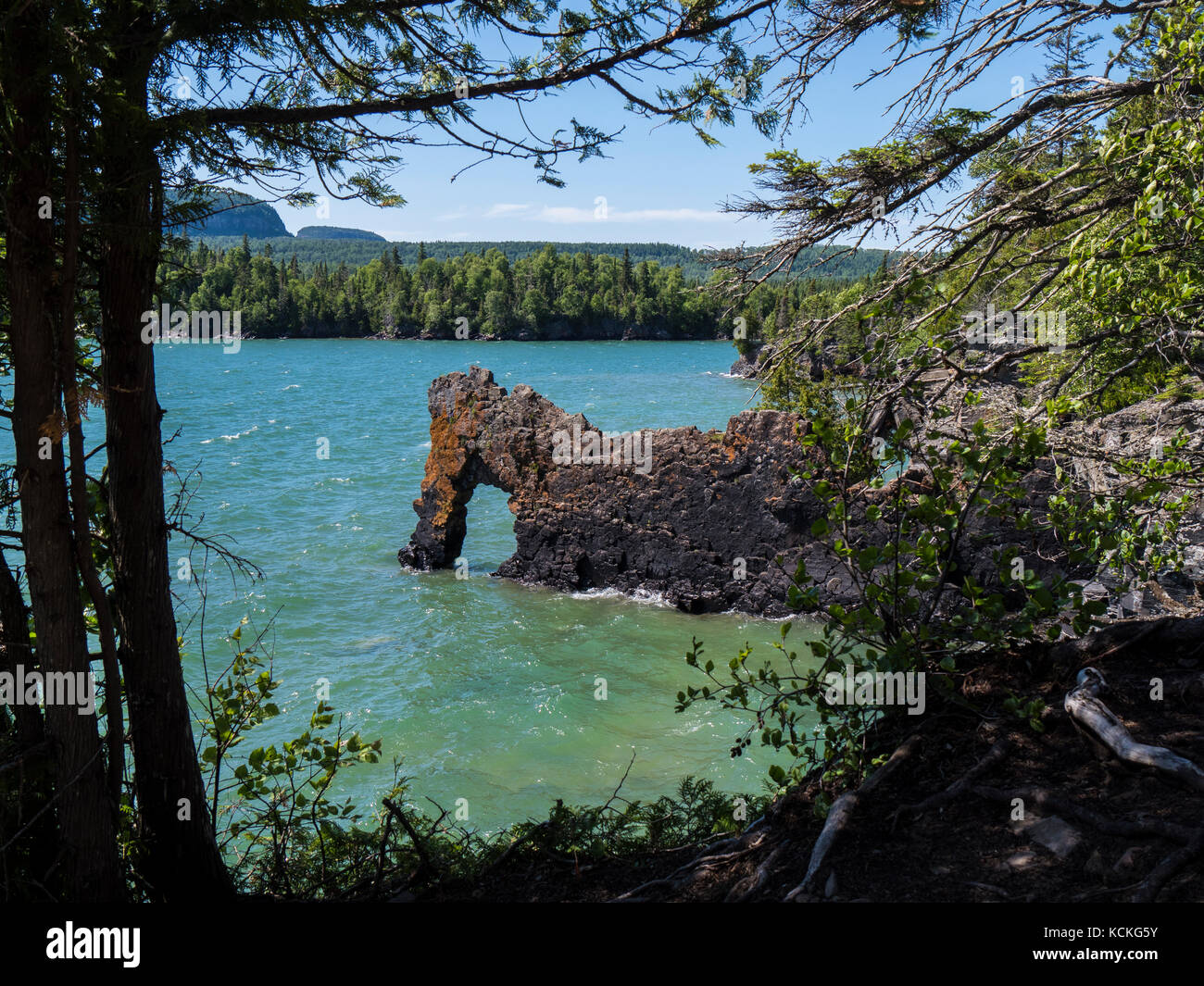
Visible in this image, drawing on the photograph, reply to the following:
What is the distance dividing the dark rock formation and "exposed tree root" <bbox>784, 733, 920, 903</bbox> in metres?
12.5

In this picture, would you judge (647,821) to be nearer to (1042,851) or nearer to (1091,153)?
(1042,851)

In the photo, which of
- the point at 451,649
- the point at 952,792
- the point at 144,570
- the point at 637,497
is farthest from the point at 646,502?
the point at 952,792

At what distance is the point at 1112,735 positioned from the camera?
407 cm

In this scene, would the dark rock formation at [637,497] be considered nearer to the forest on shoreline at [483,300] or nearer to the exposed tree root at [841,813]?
the exposed tree root at [841,813]

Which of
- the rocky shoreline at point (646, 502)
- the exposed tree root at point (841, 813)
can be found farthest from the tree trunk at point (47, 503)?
the rocky shoreline at point (646, 502)

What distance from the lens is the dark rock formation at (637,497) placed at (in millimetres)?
18016

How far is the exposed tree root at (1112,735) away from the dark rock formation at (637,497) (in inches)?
485

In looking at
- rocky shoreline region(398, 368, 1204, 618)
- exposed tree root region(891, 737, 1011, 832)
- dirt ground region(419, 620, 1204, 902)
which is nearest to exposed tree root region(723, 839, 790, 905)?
dirt ground region(419, 620, 1204, 902)

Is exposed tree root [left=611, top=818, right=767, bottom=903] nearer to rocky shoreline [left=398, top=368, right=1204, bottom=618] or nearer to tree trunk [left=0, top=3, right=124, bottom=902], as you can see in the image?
tree trunk [left=0, top=3, right=124, bottom=902]

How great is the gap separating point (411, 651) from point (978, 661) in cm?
1447

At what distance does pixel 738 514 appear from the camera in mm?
18359

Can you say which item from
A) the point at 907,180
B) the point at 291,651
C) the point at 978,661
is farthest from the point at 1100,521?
the point at 291,651

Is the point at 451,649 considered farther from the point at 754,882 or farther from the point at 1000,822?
the point at 1000,822

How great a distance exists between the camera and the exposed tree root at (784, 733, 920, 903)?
3.75 metres
